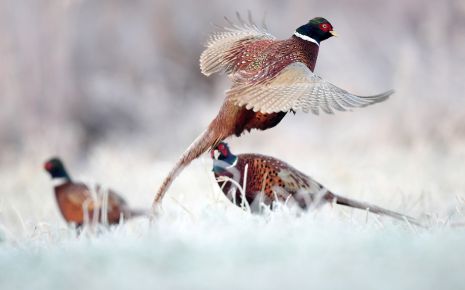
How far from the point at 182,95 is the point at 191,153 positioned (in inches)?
250

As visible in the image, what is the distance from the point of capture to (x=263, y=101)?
113 inches

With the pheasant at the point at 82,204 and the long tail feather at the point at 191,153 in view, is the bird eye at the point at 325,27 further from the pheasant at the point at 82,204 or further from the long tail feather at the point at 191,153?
the pheasant at the point at 82,204

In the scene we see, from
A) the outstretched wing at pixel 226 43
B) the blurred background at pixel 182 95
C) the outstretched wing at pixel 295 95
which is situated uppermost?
the outstretched wing at pixel 226 43

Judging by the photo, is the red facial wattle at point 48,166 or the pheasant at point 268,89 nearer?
the pheasant at point 268,89

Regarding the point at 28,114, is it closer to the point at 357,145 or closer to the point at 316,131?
the point at 316,131

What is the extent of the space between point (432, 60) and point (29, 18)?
4938mm

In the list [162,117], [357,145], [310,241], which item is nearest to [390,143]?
[357,145]

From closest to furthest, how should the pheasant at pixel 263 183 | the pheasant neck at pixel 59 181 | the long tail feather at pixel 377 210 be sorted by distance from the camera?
the long tail feather at pixel 377 210, the pheasant at pixel 263 183, the pheasant neck at pixel 59 181

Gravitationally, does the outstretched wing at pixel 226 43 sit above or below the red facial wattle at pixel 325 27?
below

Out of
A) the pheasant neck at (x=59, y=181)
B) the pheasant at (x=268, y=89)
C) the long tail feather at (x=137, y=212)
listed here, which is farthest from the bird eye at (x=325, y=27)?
the pheasant neck at (x=59, y=181)

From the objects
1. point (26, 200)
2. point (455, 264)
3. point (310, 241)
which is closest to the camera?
point (455, 264)

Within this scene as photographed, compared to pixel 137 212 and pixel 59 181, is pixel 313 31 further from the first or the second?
pixel 59 181

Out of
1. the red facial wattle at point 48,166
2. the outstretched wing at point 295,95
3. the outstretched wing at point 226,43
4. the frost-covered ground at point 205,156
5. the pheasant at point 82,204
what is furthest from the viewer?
the red facial wattle at point 48,166

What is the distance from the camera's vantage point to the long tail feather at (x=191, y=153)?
9.96ft
